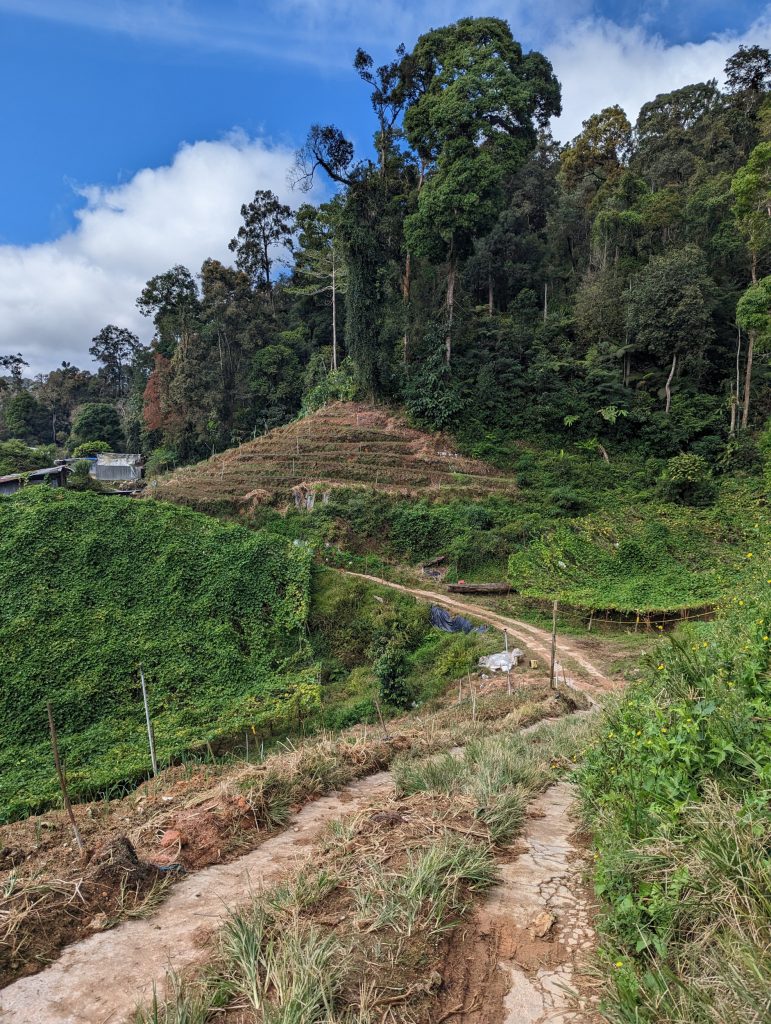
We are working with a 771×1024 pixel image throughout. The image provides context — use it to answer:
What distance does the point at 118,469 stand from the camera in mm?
39938

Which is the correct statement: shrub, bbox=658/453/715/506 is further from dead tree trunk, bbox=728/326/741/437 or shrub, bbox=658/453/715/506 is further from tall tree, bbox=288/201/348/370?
tall tree, bbox=288/201/348/370

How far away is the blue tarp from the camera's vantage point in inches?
542

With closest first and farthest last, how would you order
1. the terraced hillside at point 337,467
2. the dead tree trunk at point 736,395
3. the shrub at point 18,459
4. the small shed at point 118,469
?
the terraced hillside at point 337,467
the dead tree trunk at point 736,395
the shrub at point 18,459
the small shed at point 118,469

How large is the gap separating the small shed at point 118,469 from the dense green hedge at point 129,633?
24969 mm

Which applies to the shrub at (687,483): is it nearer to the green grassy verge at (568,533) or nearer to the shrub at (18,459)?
the green grassy verge at (568,533)

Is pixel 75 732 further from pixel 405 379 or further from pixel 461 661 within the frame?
pixel 405 379

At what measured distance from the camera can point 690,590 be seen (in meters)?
14.7

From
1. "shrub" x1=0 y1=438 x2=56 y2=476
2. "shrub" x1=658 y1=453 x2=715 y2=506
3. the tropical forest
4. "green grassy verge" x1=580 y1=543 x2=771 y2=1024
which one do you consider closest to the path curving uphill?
the tropical forest

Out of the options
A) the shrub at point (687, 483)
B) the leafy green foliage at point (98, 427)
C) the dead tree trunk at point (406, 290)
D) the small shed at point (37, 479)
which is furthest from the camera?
the leafy green foliage at point (98, 427)

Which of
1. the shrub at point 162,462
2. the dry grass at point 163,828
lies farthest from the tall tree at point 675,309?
the shrub at point 162,462

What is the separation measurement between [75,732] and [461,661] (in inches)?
321

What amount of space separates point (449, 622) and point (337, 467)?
1073 cm

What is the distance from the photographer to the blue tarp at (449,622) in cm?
1377

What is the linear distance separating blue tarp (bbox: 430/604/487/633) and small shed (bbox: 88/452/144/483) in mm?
31383
